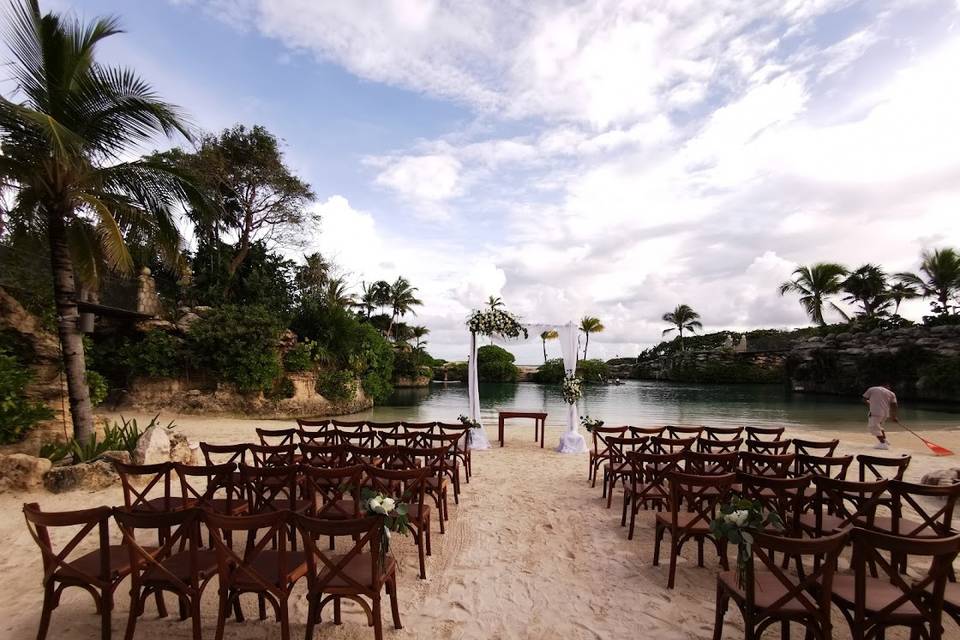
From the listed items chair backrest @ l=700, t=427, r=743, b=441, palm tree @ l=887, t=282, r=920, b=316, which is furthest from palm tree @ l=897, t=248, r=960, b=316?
chair backrest @ l=700, t=427, r=743, b=441

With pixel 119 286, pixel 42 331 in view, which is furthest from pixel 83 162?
pixel 119 286

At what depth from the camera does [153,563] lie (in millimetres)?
2928

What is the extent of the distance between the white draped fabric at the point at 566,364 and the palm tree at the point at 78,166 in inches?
256

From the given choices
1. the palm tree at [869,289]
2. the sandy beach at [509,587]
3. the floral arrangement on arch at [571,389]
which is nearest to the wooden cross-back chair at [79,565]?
the sandy beach at [509,587]

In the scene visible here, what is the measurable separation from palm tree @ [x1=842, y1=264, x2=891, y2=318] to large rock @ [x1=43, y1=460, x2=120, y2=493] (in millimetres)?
47705

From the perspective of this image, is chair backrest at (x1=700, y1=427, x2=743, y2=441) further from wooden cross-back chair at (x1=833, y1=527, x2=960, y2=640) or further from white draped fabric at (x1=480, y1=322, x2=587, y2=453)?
wooden cross-back chair at (x1=833, y1=527, x2=960, y2=640)

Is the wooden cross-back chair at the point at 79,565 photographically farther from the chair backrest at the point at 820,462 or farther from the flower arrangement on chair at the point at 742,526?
the chair backrest at the point at 820,462

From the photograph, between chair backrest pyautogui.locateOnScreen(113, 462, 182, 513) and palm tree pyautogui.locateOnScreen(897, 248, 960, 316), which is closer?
chair backrest pyautogui.locateOnScreen(113, 462, 182, 513)

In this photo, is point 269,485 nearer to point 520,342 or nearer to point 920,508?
point 920,508

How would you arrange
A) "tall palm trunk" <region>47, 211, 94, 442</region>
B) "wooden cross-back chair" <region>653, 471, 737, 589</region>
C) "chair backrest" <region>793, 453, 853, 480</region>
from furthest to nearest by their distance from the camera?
"tall palm trunk" <region>47, 211, 94, 442</region>, "chair backrest" <region>793, 453, 853, 480</region>, "wooden cross-back chair" <region>653, 471, 737, 589</region>

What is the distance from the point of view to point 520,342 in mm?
11461

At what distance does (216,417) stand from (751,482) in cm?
1890

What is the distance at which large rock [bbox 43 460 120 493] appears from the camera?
21.2 ft

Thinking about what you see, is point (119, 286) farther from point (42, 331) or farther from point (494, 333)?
point (494, 333)
